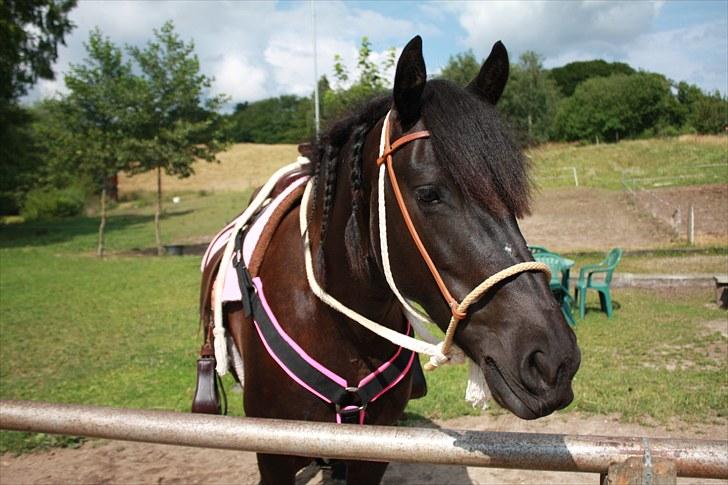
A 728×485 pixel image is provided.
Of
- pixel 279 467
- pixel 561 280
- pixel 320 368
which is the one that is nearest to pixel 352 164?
pixel 320 368

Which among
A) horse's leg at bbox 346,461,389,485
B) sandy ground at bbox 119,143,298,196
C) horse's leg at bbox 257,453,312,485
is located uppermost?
sandy ground at bbox 119,143,298,196

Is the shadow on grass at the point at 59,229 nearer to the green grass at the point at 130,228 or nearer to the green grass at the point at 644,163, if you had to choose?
the green grass at the point at 130,228

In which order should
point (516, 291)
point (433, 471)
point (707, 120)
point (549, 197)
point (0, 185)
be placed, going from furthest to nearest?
point (549, 197), point (0, 185), point (707, 120), point (433, 471), point (516, 291)

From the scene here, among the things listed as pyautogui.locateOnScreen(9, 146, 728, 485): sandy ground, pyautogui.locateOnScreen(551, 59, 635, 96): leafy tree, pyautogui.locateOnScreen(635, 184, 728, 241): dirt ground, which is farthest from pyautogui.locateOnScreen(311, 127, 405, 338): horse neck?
pyautogui.locateOnScreen(551, 59, 635, 96): leafy tree

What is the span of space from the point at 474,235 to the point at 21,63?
28.5m

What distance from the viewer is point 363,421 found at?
2.17 m

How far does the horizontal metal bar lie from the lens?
140 centimetres

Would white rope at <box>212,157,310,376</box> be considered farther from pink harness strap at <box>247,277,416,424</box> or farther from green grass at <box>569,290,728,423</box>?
green grass at <box>569,290,728,423</box>

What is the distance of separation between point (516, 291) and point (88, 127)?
1953 centimetres

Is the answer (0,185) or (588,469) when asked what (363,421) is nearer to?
(588,469)

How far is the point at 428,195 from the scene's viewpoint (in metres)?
1.53

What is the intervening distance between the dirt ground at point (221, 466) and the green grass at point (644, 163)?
663 centimetres

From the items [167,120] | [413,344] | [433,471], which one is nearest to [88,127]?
[167,120]

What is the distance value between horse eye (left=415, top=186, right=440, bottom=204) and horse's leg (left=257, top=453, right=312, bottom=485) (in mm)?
1360
